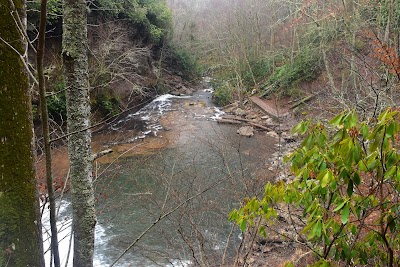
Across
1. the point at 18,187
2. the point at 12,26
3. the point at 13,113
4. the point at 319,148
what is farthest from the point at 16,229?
the point at 319,148

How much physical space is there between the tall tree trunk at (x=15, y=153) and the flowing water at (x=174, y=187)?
135 centimetres

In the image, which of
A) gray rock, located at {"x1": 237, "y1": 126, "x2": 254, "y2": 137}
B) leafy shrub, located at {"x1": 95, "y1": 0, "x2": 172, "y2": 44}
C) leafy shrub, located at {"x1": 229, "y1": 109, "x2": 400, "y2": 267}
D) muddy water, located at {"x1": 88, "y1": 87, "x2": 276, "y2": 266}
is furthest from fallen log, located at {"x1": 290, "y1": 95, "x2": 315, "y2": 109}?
leafy shrub, located at {"x1": 229, "y1": 109, "x2": 400, "y2": 267}

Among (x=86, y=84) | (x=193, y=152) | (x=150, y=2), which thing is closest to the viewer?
(x=86, y=84)

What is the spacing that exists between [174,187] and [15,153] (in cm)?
594

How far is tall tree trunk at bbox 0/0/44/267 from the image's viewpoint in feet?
4.39

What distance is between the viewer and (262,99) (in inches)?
791

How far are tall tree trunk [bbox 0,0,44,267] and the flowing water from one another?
1355 millimetres

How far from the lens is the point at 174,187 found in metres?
7.21

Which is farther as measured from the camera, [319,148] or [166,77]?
[166,77]

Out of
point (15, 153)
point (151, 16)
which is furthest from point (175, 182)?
point (151, 16)

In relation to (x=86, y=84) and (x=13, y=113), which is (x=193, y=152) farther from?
(x=13, y=113)

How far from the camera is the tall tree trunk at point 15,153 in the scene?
134 centimetres

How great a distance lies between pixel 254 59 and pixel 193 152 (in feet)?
40.9

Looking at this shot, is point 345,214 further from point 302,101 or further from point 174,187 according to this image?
point 302,101
